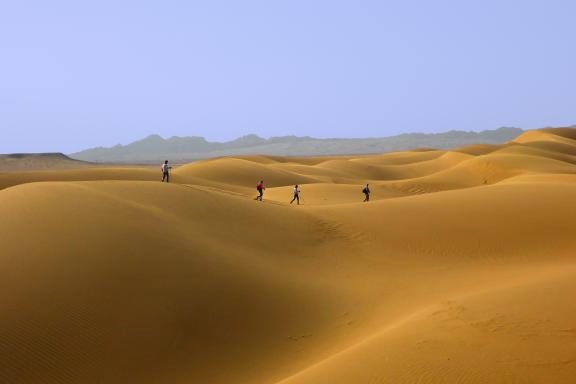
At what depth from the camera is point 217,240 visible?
12.6 m

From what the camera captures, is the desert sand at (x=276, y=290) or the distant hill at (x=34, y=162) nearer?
the desert sand at (x=276, y=290)

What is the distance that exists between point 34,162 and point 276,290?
252 feet

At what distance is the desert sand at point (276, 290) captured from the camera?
269 inches

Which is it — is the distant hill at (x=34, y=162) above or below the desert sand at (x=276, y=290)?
above

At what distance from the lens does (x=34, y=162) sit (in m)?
77.9

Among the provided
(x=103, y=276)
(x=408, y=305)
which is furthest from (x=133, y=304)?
(x=408, y=305)

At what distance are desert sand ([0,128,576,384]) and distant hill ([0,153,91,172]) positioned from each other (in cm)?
6437

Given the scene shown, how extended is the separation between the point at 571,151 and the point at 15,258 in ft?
197

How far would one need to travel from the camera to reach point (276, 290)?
33.3ft

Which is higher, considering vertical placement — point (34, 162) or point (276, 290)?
point (34, 162)

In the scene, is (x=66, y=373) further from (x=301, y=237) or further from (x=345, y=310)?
(x=301, y=237)

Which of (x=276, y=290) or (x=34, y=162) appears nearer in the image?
(x=276, y=290)

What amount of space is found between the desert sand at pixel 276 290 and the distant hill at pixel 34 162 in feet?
211

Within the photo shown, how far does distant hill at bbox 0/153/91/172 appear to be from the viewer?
72.9 m
